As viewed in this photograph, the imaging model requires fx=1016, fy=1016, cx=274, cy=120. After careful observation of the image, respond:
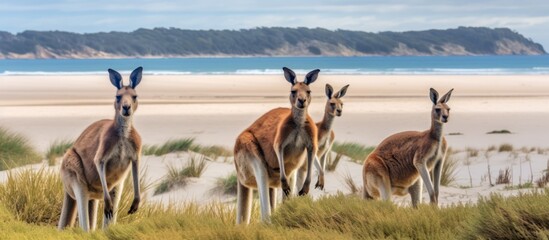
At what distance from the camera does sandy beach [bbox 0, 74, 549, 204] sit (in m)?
13.5

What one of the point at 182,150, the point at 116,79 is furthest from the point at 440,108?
the point at 182,150

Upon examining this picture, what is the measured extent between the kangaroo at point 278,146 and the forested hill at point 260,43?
141 meters

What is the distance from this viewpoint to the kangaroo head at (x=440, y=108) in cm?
647

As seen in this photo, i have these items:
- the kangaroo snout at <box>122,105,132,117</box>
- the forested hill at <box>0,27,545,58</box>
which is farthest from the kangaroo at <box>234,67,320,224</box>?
the forested hill at <box>0,27,545,58</box>

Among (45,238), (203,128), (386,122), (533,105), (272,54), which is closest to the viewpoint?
(45,238)

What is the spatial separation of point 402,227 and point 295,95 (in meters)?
0.91

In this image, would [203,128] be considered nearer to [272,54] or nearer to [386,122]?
[386,122]

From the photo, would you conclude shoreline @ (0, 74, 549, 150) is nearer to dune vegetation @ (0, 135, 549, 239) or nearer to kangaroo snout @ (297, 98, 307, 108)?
dune vegetation @ (0, 135, 549, 239)

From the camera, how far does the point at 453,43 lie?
173500 millimetres

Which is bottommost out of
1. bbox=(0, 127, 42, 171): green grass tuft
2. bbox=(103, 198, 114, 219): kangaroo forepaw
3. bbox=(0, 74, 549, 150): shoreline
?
bbox=(0, 74, 549, 150): shoreline

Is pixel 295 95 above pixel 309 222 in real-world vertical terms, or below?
above

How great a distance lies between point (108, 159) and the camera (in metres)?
5.08

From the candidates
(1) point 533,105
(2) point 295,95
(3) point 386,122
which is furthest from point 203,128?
(2) point 295,95

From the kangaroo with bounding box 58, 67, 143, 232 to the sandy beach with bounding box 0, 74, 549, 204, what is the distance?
4.16m
